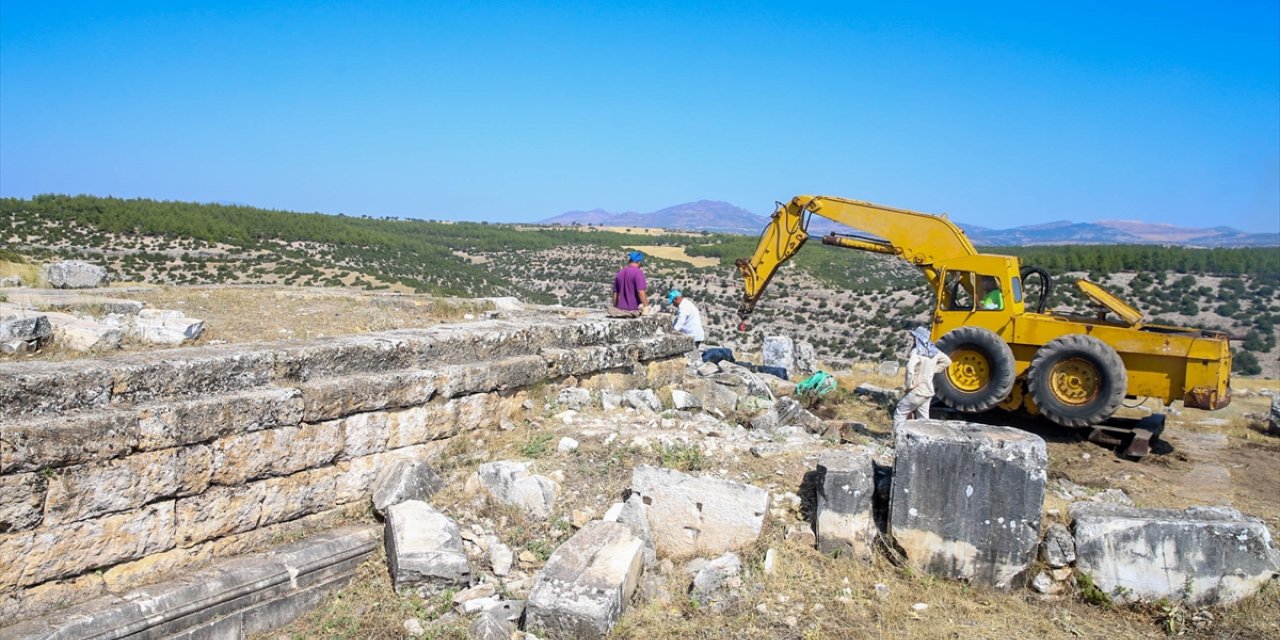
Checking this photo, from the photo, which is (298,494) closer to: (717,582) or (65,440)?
(65,440)

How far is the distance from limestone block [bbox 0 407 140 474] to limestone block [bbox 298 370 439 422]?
96 centimetres

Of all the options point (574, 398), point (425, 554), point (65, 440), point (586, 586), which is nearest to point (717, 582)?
point (586, 586)

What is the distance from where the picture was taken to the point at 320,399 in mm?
4723

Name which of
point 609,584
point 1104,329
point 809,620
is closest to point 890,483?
point 809,620

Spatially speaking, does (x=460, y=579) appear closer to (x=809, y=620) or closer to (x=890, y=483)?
(x=809, y=620)

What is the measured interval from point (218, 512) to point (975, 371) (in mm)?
7390

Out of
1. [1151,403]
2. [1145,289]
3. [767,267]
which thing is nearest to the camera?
[767,267]

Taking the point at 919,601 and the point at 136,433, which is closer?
the point at 136,433

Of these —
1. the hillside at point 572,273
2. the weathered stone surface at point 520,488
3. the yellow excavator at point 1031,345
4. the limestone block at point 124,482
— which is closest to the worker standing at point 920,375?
the yellow excavator at point 1031,345

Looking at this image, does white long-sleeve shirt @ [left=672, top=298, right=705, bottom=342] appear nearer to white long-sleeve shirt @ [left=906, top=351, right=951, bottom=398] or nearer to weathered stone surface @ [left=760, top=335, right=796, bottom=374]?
white long-sleeve shirt @ [left=906, top=351, right=951, bottom=398]

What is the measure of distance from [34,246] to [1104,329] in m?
26.5

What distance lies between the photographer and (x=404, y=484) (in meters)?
4.88

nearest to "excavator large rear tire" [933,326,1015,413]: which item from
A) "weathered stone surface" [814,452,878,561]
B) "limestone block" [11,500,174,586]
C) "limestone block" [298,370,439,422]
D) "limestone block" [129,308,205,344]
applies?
"weathered stone surface" [814,452,878,561]

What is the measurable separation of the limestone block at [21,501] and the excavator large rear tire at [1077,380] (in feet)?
27.3
